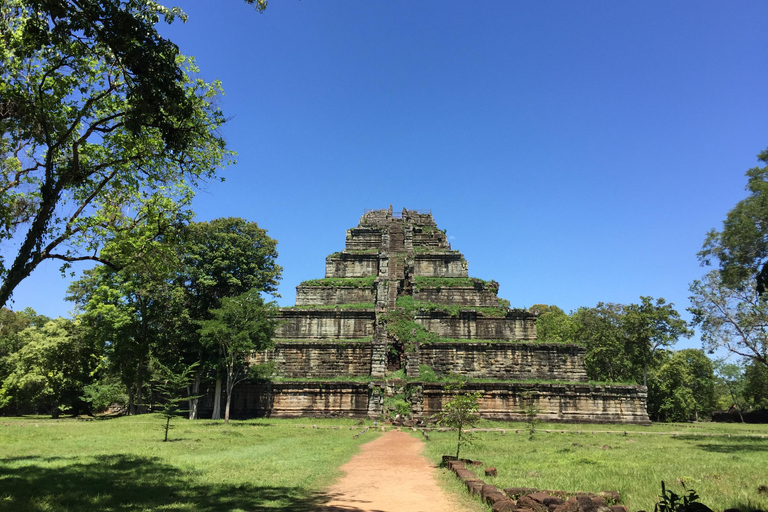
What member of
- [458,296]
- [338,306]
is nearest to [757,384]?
[458,296]

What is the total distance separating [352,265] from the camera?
122 feet

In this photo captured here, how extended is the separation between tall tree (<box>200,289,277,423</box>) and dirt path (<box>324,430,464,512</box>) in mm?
12294

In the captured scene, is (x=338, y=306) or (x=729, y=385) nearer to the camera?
(x=338, y=306)

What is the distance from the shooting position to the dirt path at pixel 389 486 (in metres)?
7.26

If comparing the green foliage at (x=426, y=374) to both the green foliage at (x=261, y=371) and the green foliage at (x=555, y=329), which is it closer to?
the green foliage at (x=261, y=371)

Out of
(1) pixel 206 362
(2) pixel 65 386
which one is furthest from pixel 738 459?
(2) pixel 65 386

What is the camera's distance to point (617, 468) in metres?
10.1

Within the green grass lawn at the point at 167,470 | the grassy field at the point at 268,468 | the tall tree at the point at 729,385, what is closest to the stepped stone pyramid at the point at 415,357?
the grassy field at the point at 268,468

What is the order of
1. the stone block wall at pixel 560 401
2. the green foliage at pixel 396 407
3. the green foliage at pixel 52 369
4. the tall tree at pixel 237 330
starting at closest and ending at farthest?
the green foliage at pixel 396 407, the tall tree at pixel 237 330, the stone block wall at pixel 560 401, the green foliage at pixel 52 369

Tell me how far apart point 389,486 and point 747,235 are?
17417 mm

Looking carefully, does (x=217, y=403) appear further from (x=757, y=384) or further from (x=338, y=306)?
(x=757, y=384)

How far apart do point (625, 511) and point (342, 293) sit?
28557mm

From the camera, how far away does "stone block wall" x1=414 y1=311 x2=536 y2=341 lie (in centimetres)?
3005

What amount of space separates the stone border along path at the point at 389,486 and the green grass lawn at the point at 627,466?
47.5 inches
